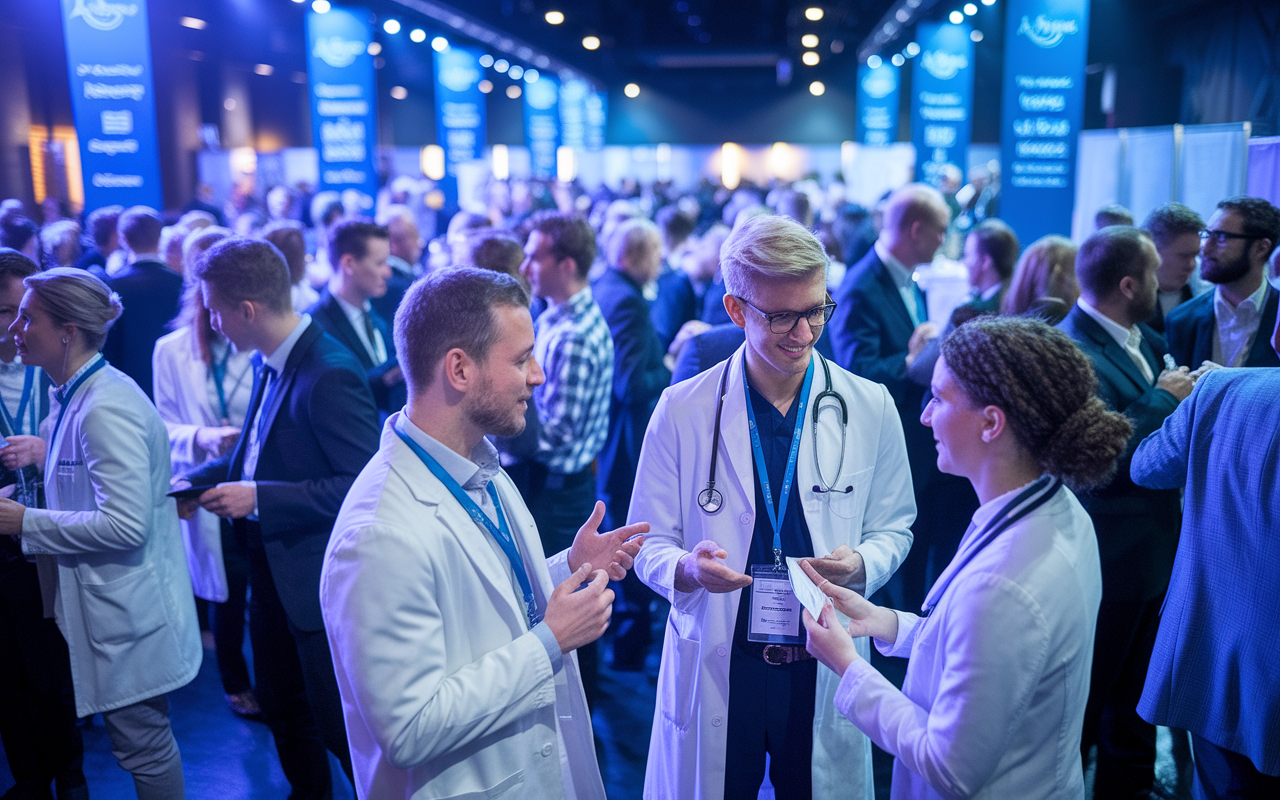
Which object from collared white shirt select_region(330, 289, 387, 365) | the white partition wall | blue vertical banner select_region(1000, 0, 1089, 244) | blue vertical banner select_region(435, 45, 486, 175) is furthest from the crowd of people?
blue vertical banner select_region(435, 45, 486, 175)

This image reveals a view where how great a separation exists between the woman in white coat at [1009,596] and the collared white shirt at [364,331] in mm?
3076

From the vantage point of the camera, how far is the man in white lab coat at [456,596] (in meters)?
1.37

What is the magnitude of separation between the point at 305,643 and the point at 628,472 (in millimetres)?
2018

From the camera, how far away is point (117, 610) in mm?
2326

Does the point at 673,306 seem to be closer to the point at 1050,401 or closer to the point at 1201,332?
the point at 1201,332

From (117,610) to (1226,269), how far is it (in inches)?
151

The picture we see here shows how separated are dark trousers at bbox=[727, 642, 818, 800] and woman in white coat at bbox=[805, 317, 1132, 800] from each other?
423mm

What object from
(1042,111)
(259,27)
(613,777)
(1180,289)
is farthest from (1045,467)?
(259,27)

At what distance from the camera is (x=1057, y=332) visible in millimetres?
1481

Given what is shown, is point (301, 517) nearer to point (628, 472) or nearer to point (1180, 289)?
point (628, 472)

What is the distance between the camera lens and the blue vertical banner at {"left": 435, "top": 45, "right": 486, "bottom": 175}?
12.3 metres

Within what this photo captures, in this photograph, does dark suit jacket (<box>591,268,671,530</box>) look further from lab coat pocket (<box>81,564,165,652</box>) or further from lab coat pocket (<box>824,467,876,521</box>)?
lab coat pocket (<box>81,564,165,652</box>)

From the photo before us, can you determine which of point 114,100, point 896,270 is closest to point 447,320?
point 896,270

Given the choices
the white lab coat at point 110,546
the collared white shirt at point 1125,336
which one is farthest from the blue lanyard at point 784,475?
the white lab coat at point 110,546
